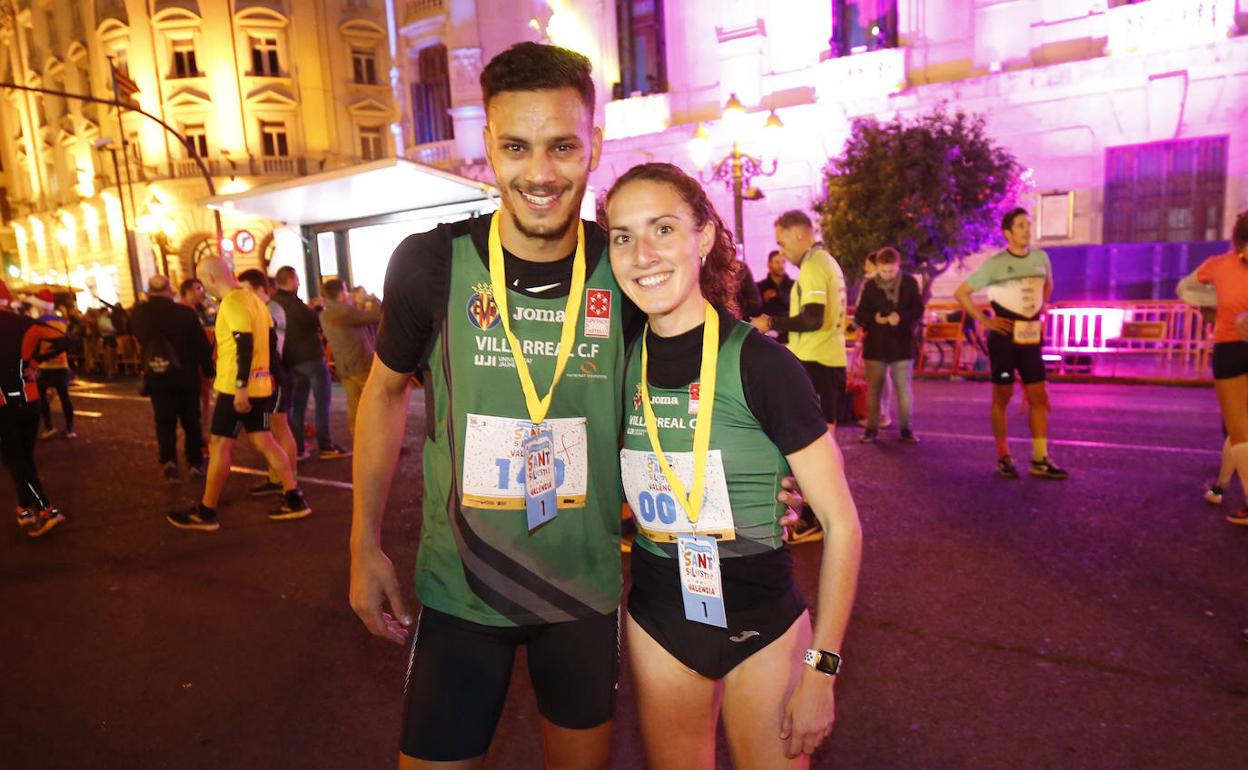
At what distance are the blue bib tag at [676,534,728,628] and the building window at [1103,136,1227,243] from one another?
708 inches

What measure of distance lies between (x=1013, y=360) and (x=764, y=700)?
5.27 metres

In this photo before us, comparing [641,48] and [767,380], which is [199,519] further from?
[641,48]

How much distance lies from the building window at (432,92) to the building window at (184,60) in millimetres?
16367

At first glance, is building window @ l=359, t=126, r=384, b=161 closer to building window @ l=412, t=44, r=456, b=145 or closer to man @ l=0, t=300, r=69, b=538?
building window @ l=412, t=44, r=456, b=145

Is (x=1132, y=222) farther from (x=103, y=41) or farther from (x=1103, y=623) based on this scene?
(x=103, y=41)

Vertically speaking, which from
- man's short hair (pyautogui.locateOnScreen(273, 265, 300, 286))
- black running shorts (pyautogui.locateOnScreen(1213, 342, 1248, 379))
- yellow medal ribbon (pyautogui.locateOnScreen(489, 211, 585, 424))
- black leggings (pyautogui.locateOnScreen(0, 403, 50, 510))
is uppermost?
man's short hair (pyautogui.locateOnScreen(273, 265, 300, 286))

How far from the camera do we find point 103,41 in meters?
36.2

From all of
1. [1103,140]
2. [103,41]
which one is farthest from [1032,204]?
[103,41]

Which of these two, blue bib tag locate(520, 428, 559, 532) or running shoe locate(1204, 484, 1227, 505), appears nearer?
blue bib tag locate(520, 428, 559, 532)

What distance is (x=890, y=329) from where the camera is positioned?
25.6 ft

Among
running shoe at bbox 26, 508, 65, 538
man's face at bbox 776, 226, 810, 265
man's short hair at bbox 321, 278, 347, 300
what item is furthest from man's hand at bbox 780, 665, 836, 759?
man's short hair at bbox 321, 278, 347, 300

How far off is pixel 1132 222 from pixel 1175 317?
12.9ft

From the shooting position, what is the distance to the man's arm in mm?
1887

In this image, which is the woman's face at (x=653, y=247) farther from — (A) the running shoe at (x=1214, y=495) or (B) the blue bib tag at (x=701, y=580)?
(A) the running shoe at (x=1214, y=495)
